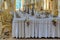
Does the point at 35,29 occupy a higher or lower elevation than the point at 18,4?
lower

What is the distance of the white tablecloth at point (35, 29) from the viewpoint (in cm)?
503

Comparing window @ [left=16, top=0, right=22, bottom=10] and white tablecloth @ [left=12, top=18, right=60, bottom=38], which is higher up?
window @ [left=16, top=0, right=22, bottom=10]

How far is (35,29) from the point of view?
5055 mm

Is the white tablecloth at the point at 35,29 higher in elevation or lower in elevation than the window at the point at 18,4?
lower

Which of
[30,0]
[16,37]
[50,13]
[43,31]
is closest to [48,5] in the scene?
[50,13]

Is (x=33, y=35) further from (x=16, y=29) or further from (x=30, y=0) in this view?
(x=30, y=0)

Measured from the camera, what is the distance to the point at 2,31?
583 centimetres

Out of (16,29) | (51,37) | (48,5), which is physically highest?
(48,5)

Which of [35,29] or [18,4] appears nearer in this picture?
[35,29]

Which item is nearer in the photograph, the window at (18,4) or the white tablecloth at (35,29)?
the white tablecloth at (35,29)

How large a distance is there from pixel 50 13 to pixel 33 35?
2.36 meters

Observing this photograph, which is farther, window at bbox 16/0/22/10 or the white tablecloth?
window at bbox 16/0/22/10

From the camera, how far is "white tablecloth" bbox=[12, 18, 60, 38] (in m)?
5.03

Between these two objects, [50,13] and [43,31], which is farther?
[50,13]
